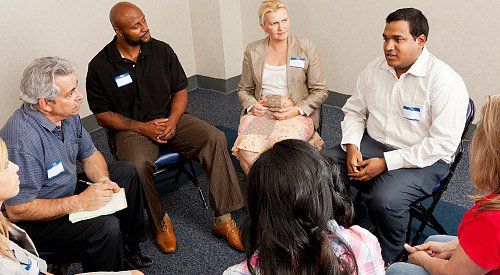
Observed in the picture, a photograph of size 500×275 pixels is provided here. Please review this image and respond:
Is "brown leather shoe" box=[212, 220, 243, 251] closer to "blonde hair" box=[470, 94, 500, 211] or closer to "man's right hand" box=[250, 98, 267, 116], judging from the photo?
"man's right hand" box=[250, 98, 267, 116]

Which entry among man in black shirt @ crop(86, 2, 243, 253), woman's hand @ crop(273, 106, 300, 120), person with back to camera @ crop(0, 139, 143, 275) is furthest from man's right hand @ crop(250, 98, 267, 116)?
person with back to camera @ crop(0, 139, 143, 275)

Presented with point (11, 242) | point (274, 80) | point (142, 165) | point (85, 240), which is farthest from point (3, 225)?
point (274, 80)

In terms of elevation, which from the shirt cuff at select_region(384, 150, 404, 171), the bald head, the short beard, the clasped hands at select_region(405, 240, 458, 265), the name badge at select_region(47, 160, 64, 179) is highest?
the bald head

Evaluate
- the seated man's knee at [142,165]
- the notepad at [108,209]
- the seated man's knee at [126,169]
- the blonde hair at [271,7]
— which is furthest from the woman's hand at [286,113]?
the notepad at [108,209]

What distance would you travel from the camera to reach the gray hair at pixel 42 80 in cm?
229

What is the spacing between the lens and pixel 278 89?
3268mm

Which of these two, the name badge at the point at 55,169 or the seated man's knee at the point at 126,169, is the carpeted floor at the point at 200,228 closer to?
the seated man's knee at the point at 126,169

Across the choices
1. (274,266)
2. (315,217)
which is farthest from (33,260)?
(315,217)

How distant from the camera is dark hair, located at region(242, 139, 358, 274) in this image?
4.22 feet

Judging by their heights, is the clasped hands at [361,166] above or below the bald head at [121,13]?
below

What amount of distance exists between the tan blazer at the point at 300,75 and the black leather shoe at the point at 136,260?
1.20 m

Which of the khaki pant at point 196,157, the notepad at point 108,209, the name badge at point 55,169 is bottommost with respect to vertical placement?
the khaki pant at point 196,157

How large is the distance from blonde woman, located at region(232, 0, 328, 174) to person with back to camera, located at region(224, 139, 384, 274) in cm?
156

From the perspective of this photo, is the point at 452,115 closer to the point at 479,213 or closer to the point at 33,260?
the point at 479,213
